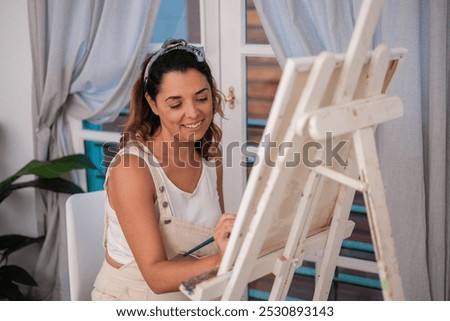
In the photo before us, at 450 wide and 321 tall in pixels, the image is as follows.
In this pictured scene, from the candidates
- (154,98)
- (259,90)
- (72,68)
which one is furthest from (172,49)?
(72,68)

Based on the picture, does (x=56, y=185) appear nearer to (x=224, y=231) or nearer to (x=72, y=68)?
(x=72, y=68)

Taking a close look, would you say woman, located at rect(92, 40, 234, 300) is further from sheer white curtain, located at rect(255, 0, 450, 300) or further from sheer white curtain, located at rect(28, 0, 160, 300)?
sheer white curtain, located at rect(28, 0, 160, 300)

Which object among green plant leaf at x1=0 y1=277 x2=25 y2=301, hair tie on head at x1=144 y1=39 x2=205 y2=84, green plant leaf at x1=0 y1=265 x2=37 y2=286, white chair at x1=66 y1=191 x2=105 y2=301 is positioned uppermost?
hair tie on head at x1=144 y1=39 x2=205 y2=84

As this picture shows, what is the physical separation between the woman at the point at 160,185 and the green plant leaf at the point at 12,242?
1.30 m

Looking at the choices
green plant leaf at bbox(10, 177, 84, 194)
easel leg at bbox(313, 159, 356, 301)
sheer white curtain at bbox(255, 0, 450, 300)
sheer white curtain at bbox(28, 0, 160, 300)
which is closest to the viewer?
easel leg at bbox(313, 159, 356, 301)

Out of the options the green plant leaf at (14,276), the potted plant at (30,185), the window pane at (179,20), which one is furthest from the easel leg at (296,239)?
the green plant leaf at (14,276)

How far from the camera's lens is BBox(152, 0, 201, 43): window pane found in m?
2.46

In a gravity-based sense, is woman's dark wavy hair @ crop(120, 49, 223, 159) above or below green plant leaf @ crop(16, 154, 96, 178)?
above

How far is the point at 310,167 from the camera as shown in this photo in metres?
1.25

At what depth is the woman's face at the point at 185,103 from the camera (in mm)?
1609

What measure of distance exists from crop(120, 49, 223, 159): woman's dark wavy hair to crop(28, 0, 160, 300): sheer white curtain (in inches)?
30.5

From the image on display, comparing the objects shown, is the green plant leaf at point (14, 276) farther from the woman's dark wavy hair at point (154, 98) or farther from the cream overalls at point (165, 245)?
the woman's dark wavy hair at point (154, 98)

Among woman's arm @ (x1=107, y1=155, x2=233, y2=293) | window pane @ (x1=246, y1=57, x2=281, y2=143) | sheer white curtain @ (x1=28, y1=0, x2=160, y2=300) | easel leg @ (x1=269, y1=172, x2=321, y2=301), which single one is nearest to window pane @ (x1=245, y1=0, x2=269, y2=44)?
window pane @ (x1=246, y1=57, x2=281, y2=143)

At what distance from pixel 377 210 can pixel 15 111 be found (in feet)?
8.09
